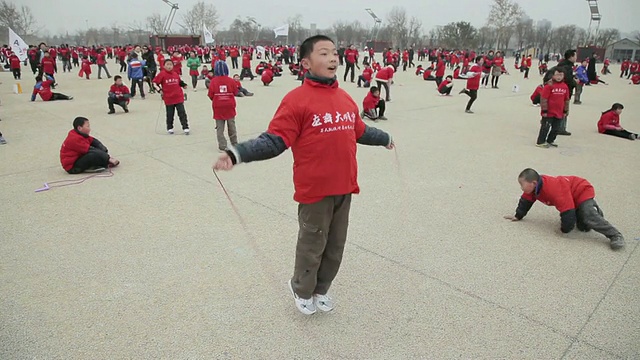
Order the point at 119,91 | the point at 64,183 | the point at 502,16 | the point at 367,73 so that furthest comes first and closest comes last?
the point at 502,16
the point at 367,73
the point at 119,91
the point at 64,183

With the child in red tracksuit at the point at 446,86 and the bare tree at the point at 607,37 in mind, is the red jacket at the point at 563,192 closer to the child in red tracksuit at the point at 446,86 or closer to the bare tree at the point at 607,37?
the child in red tracksuit at the point at 446,86

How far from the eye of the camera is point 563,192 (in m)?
4.34

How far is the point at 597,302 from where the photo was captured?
3260 mm

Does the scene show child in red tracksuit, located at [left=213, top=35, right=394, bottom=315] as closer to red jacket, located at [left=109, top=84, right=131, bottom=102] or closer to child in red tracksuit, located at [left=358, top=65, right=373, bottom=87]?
red jacket, located at [left=109, top=84, right=131, bottom=102]

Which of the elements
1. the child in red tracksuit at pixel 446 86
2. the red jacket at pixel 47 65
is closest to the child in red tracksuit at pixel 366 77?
the child in red tracksuit at pixel 446 86

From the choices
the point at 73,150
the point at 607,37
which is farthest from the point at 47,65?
the point at 607,37

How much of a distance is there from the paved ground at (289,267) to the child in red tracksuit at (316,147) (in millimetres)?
753

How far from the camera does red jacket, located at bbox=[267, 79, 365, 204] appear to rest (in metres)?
2.50

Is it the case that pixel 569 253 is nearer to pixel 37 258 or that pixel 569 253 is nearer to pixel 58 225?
pixel 37 258

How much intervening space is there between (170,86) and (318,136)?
7260 mm

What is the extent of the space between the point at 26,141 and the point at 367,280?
847cm

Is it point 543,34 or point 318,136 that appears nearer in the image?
point 318,136

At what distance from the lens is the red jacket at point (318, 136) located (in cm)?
250

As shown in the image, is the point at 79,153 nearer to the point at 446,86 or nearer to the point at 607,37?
the point at 446,86
